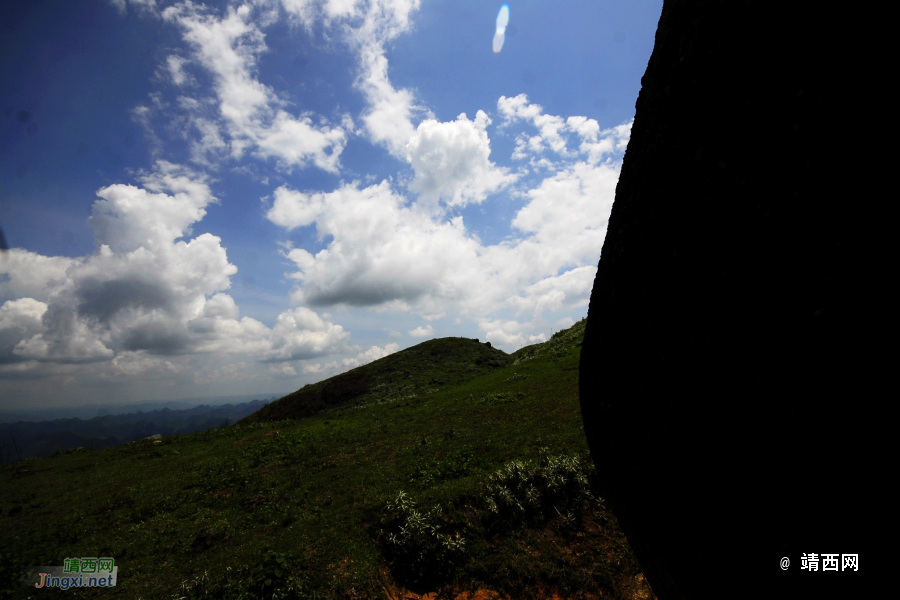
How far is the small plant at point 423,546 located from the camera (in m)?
9.80

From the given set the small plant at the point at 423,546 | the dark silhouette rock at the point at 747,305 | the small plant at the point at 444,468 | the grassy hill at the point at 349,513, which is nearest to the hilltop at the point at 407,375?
the grassy hill at the point at 349,513

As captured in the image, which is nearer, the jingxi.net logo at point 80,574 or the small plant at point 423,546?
the small plant at point 423,546

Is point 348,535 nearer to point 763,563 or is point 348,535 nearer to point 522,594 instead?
point 522,594

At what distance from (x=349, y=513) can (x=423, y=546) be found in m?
3.81

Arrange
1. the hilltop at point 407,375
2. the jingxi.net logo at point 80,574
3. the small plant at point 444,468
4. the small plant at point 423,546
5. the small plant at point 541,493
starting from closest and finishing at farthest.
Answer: the small plant at point 423,546 < the jingxi.net logo at point 80,574 < the small plant at point 541,493 < the small plant at point 444,468 < the hilltop at point 407,375

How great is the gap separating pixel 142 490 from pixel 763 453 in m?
24.9

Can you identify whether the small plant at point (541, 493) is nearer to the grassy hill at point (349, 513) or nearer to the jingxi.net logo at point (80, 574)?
the grassy hill at point (349, 513)

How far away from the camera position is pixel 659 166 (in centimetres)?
352

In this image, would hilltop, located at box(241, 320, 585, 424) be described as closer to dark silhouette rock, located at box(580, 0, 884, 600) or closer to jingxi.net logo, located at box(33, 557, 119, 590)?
jingxi.net logo, located at box(33, 557, 119, 590)

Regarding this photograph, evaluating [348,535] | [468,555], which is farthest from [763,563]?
[348,535]

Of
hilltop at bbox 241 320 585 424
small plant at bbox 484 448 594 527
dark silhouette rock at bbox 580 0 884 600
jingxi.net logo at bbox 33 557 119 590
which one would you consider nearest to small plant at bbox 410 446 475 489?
small plant at bbox 484 448 594 527

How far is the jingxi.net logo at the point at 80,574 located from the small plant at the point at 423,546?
8.15 m

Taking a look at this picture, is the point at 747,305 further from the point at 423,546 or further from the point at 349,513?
the point at 349,513

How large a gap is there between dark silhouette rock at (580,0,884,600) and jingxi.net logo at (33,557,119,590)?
15.2 meters
